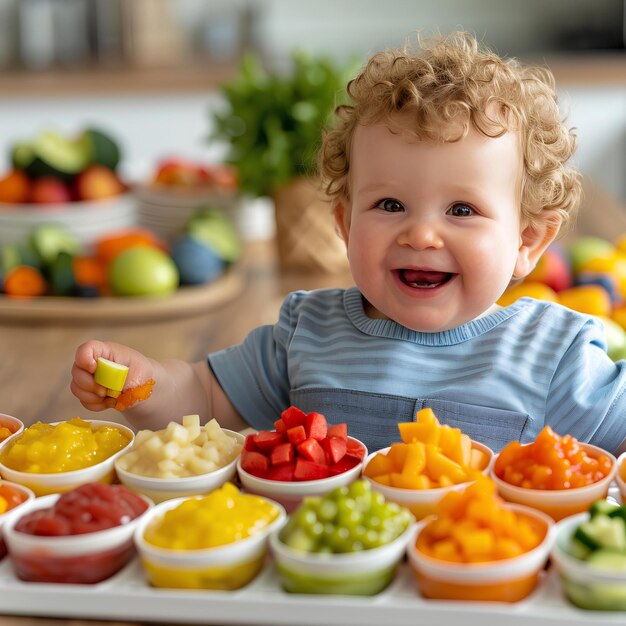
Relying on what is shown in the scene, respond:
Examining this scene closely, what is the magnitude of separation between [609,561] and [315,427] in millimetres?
365

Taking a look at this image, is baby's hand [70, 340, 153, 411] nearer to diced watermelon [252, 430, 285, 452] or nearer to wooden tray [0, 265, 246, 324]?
diced watermelon [252, 430, 285, 452]

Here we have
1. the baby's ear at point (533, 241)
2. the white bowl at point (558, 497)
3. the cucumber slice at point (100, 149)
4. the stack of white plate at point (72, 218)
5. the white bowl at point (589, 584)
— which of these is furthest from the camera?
the cucumber slice at point (100, 149)

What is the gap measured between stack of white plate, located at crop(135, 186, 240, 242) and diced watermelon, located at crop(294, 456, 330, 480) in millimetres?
1714

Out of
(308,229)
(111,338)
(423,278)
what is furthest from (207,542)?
(308,229)

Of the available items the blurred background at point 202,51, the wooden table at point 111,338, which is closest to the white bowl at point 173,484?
the wooden table at point 111,338

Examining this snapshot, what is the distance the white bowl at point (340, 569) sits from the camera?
94cm

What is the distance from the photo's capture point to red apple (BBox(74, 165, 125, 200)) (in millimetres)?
2693

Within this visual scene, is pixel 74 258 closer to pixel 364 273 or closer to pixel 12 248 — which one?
pixel 12 248

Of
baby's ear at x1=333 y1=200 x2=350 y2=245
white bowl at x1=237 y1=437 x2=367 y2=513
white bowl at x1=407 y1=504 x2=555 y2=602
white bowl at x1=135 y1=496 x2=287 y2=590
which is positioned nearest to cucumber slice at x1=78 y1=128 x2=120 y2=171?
baby's ear at x1=333 y1=200 x2=350 y2=245

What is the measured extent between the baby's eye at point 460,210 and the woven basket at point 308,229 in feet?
3.74

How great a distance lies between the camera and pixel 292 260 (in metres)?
2.57

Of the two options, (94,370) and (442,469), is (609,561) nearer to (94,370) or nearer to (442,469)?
(442,469)

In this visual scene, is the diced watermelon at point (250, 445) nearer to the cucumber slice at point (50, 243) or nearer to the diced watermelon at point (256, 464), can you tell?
the diced watermelon at point (256, 464)

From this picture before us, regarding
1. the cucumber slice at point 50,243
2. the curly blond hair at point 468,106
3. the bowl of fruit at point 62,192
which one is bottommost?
the cucumber slice at point 50,243
